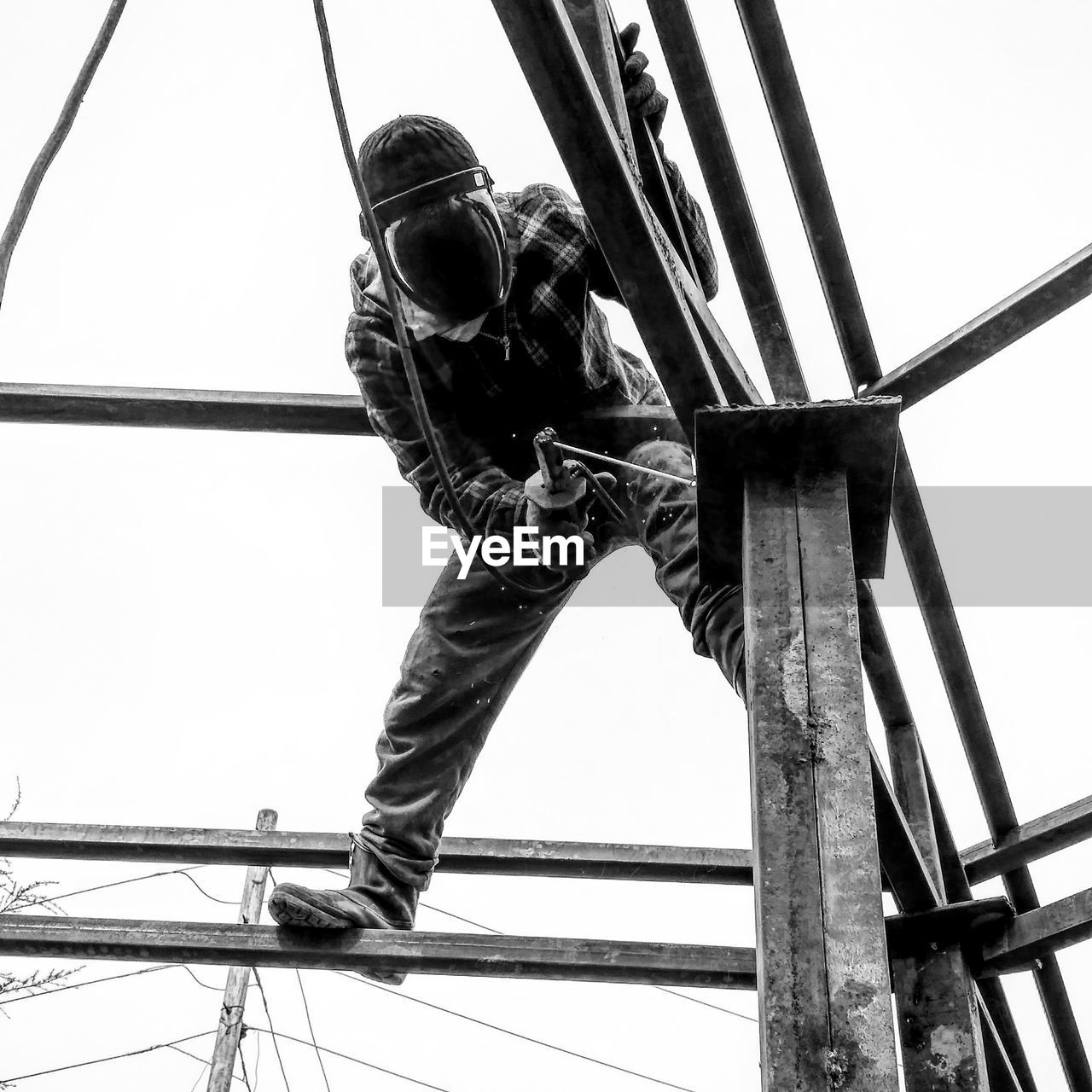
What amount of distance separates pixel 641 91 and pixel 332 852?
2.61 meters

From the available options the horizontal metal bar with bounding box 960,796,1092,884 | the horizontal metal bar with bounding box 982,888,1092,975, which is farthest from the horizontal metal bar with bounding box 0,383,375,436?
the horizontal metal bar with bounding box 960,796,1092,884

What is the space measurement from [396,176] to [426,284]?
11.4 inches

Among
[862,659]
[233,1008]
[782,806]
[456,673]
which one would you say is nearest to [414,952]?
[456,673]

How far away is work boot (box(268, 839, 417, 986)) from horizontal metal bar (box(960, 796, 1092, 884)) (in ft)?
8.10

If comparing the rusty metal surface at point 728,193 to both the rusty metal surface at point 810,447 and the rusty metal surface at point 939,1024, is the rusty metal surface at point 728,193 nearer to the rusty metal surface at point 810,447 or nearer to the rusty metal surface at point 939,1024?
the rusty metal surface at point 810,447

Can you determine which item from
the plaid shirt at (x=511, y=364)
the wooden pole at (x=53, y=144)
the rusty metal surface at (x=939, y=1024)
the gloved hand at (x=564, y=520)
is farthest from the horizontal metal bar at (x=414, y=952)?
the wooden pole at (x=53, y=144)

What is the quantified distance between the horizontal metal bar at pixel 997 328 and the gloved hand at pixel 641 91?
104cm

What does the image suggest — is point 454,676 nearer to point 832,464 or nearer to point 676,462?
point 676,462

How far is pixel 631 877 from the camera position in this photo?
482cm

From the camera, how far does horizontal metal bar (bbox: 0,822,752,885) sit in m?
4.79

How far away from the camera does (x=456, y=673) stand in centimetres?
454

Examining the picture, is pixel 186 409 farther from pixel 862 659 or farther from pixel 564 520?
pixel 862 659

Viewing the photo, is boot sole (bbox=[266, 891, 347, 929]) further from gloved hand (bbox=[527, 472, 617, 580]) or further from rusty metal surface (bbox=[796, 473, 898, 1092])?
rusty metal surface (bbox=[796, 473, 898, 1092])

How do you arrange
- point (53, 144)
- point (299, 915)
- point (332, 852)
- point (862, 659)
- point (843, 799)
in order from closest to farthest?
point (53, 144) → point (843, 799) → point (862, 659) → point (299, 915) → point (332, 852)
